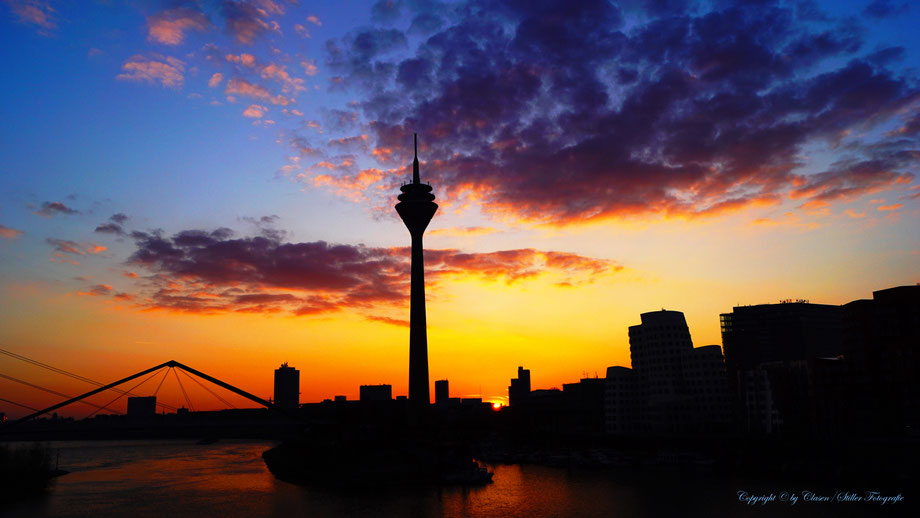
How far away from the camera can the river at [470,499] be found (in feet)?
240

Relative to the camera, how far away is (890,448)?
86.6 meters

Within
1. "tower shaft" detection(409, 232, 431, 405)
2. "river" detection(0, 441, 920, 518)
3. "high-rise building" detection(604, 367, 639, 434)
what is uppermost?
"tower shaft" detection(409, 232, 431, 405)

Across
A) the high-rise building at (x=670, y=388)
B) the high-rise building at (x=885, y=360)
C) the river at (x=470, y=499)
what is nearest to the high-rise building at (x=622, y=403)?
the high-rise building at (x=670, y=388)

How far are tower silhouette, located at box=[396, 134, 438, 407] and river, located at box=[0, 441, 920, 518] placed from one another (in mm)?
50572

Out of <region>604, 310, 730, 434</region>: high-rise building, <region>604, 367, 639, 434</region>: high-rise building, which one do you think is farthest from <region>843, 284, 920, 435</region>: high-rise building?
<region>604, 367, 639, 434</region>: high-rise building

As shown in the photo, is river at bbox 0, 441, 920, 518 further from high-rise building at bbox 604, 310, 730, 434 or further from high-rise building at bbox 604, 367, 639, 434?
high-rise building at bbox 604, 367, 639, 434

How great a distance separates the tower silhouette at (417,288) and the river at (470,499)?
50572 mm

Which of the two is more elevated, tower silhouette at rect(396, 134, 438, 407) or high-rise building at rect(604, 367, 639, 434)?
tower silhouette at rect(396, 134, 438, 407)

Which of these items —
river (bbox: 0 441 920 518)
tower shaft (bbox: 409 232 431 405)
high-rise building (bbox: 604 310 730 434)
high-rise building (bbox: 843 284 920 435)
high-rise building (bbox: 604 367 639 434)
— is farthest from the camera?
high-rise building (bbox: 604 367 639 434)

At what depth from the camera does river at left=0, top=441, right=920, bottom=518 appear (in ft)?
240

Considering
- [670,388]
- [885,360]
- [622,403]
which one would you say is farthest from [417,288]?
[885,360]

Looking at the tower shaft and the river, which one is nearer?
the river

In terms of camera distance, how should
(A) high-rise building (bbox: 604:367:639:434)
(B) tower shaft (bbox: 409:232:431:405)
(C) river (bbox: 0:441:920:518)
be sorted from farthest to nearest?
1. (A) high-rise building (bbox: 604:367:639:434)
2. (B) tower shaft (bbox: 409:232:431:405)
3. (C) river (bbox: 0:441:920:518)

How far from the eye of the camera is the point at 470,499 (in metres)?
87.1
